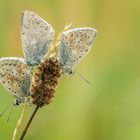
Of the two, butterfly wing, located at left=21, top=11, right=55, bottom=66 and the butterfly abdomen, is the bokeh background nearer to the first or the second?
butterfly wing, located at left=21, top=11, right=55, bottom=66

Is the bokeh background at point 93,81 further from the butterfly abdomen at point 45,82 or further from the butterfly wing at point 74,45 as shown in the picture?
the butterfly abdomen at point 45,82

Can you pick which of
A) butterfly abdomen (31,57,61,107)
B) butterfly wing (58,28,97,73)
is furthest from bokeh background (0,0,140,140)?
butterfly abdomen (31,57,61,107)

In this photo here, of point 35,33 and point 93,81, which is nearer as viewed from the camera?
point 35,33

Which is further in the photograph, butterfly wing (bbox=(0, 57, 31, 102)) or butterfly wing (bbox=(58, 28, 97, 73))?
butterfly wing (bbox=(58, 28, 97, 73))

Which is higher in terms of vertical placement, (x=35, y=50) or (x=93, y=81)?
(x=35, y=50)

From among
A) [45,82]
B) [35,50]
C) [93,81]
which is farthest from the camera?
[93,81]

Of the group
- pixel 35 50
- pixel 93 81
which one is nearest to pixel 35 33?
pixel 35 50

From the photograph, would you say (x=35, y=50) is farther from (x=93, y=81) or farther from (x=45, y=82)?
(x=93, y=81)
